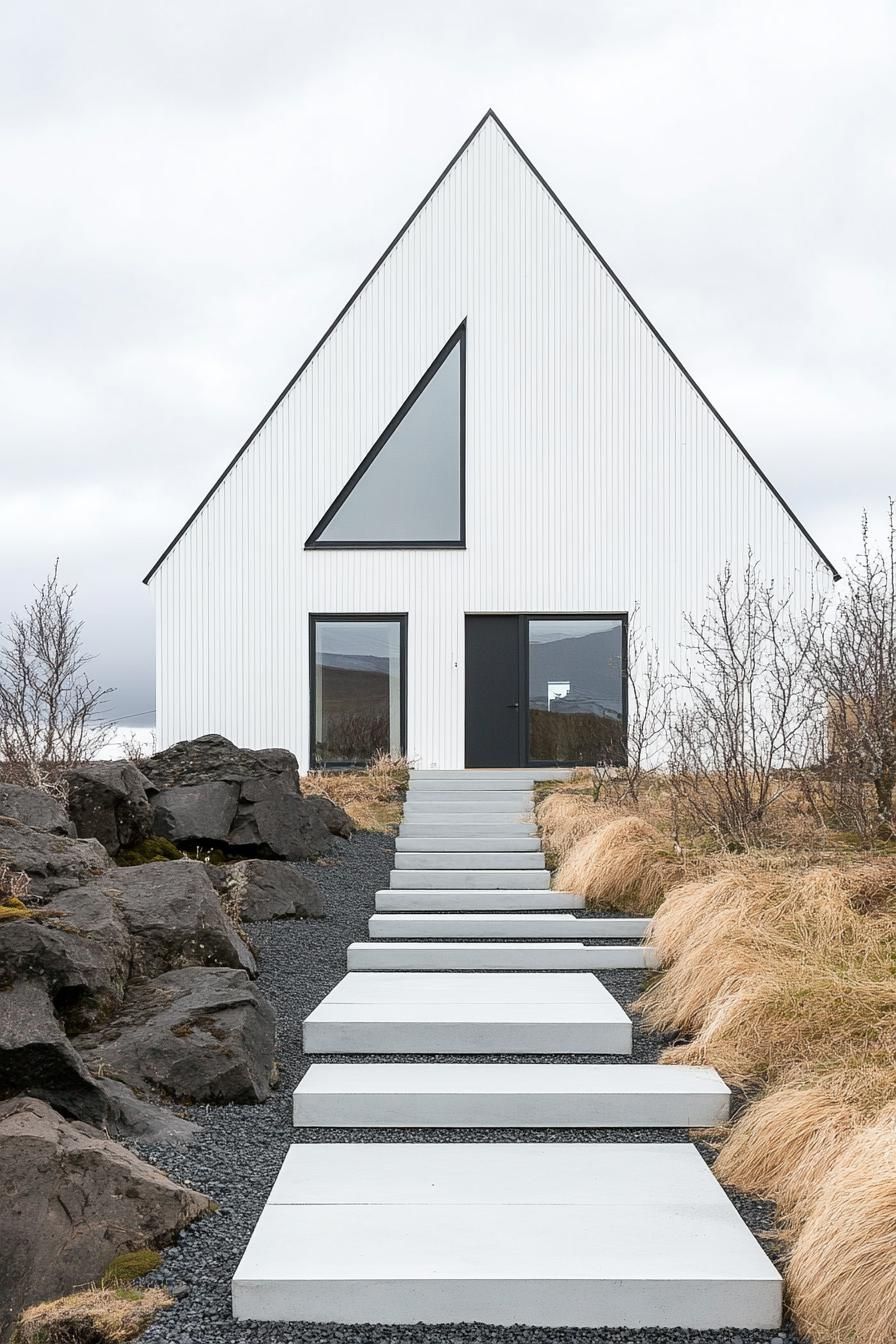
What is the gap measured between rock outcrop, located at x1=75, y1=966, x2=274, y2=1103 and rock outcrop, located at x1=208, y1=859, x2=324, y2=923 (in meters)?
2.14

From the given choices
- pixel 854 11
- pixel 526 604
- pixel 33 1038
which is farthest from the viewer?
pixel 526 604

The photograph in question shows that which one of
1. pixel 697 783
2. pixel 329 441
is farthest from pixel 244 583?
pixel 697 783

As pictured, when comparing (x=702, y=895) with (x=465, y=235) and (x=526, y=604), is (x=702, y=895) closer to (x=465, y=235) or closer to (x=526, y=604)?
(x=526, y=604)

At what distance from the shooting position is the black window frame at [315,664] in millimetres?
12469

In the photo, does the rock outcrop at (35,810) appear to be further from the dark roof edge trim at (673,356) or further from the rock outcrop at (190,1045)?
the dark roof edge trim at (673,356)

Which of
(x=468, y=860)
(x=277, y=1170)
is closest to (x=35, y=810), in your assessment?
(x=277, y=1170)

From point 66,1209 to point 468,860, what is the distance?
5.83 metres

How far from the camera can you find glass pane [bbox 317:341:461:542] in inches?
499

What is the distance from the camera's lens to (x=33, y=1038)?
333cm

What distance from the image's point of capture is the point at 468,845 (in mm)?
8992

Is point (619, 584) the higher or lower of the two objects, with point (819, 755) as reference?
higher

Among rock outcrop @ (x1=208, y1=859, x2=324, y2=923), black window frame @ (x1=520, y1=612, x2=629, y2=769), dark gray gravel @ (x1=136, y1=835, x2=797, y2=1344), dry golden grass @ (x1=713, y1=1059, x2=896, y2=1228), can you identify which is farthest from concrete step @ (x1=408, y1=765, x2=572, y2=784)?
dry golden grass @ (x1=713, y1=1059, x2=896, y2=1228)

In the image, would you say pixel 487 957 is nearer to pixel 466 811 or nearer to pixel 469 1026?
pixel 469 1026

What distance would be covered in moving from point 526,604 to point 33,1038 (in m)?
9.70
